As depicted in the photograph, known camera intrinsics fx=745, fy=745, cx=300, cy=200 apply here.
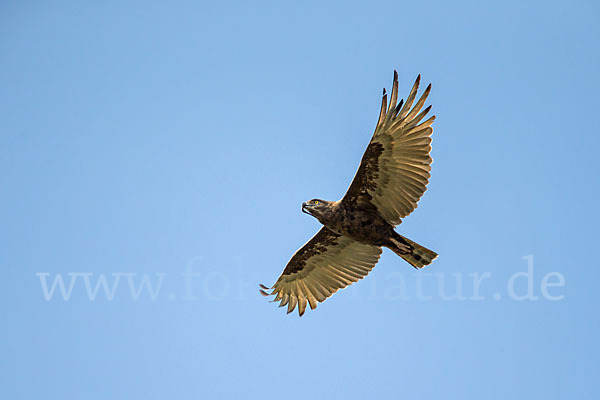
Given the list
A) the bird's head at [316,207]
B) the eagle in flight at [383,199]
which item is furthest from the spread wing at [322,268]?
the bird's head at [316,207]

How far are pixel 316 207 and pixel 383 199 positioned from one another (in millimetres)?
1334

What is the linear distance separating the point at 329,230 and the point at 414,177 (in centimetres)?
265

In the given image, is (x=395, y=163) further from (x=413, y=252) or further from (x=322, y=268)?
(x=322, y=268)

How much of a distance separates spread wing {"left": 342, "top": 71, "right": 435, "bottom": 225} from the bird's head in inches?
16.2

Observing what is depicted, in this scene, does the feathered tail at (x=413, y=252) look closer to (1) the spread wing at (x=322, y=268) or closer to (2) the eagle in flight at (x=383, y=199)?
(2) the eagle in flight at (x=383, y=199)

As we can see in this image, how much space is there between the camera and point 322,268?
16672 millimetres

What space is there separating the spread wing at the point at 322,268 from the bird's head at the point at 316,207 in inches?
59.0

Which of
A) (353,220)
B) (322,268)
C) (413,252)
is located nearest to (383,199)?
(353,220)

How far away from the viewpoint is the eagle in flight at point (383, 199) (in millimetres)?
14117

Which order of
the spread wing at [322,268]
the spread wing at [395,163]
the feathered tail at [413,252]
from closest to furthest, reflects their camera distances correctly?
the spread wing at [395,163]
the feathered tail at [413,252]
the spread wing at [322,268]

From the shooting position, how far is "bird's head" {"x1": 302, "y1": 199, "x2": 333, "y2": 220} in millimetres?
14695

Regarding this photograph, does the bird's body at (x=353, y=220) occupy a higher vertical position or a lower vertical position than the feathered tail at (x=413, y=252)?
higher

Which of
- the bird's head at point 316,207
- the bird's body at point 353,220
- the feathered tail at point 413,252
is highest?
the bird's head at point 316,207

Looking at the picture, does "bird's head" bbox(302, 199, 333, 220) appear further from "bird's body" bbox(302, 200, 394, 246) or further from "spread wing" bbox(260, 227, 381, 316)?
"spread wing" bbox(260, 227, 381, 316)
